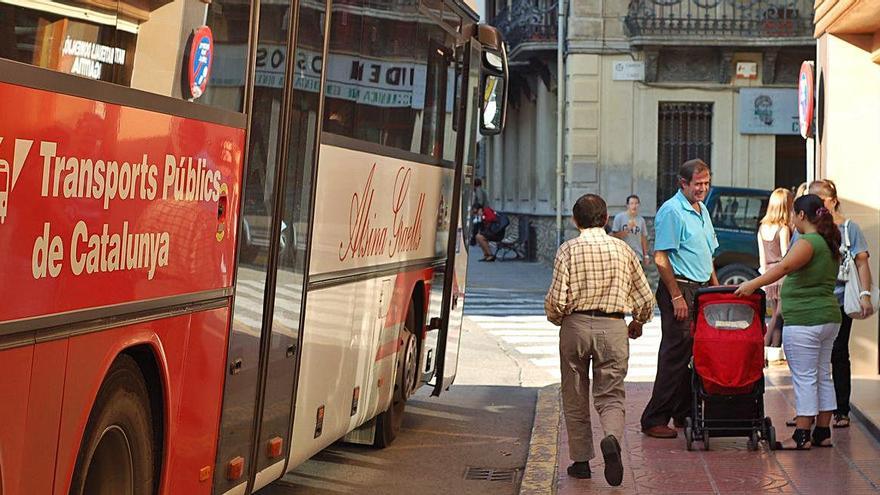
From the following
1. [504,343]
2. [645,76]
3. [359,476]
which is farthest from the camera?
[645,76]

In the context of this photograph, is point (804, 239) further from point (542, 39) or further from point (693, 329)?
point (542, 39)

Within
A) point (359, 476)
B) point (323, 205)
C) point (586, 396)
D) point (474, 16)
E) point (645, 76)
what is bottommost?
point (359, 476)

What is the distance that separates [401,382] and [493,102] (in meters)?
2.99

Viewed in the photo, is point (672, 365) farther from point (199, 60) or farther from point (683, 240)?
point (199, 60)

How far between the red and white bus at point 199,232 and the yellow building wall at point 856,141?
5385 millimetres

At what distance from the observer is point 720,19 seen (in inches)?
1236

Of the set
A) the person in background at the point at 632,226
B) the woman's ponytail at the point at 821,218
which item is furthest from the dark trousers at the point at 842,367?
the person in background at the point at 632,226

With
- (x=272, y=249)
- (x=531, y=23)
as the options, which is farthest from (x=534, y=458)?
(x=531, y=23)

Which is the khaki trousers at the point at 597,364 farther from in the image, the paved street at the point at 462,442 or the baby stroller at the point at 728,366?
the baby stroller at the point at 728,366

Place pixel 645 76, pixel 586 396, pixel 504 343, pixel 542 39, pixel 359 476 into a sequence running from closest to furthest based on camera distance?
pixel 586 396 → pixel 359 476 → pixel 504 343 → pixel 645 76 → pixel 542 39

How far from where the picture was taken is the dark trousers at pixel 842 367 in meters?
10.6

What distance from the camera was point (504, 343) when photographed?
1825 centimetres

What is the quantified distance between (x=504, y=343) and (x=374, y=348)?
905 centimetres

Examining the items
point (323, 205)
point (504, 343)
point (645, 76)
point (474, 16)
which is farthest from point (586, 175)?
point (323, 205)
